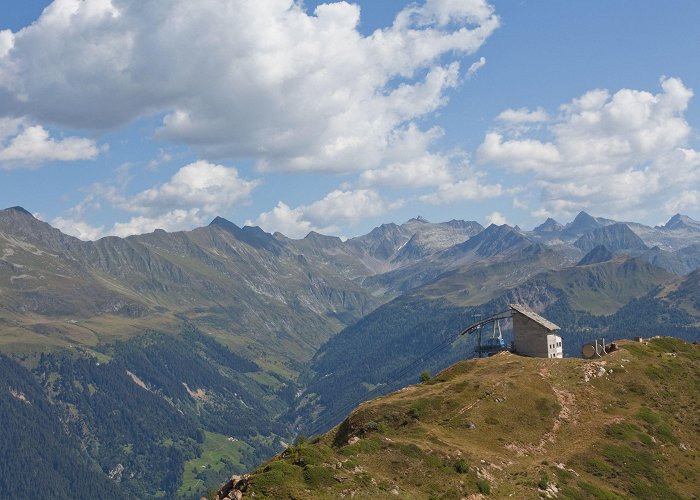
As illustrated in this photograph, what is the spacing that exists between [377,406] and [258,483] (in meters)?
33.4

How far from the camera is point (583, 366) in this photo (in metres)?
109

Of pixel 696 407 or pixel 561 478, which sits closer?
pixel 561 478

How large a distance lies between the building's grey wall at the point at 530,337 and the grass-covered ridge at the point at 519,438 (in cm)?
1201

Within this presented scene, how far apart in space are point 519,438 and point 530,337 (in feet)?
153

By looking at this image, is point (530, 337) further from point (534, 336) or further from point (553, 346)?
point (553, 346)

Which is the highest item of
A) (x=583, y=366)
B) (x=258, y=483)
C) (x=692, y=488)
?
(x=583, y=366)

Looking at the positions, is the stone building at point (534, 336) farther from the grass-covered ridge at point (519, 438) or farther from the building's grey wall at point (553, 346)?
the grass-covered ridge at point (519, 438)

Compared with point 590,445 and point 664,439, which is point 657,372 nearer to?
point 664,439

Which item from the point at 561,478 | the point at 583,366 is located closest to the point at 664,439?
the point at 583,366

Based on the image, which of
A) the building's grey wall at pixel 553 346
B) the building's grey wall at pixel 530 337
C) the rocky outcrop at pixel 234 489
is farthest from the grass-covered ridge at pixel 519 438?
the building's grey wall at pixel 553 346

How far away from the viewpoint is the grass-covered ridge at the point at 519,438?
68.1 meters

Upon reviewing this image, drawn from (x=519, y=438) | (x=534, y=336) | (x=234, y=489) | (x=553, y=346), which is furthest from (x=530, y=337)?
(x=234, y=489)

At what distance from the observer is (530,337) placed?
131250mm

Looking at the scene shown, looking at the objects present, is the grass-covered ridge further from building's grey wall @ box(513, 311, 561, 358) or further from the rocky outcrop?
building's grey wall @ box(513, 311, 561, 358)
